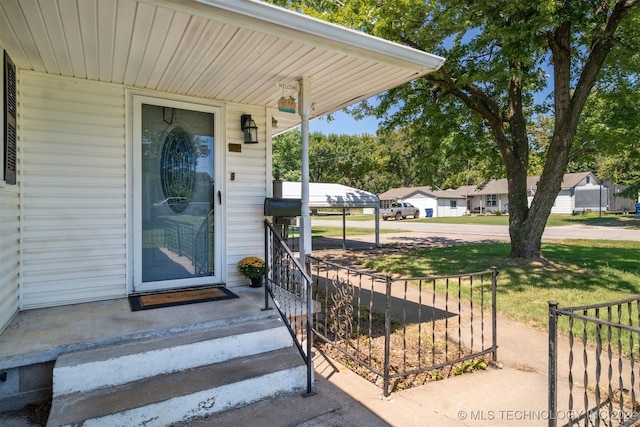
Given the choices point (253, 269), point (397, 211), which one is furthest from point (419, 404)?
point (397, 211)

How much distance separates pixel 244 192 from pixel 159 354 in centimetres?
230

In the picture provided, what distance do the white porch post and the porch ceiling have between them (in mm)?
161

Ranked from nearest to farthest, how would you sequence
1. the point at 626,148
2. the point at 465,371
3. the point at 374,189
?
the point at 465,371
the point at 626,148
the point at 374,189

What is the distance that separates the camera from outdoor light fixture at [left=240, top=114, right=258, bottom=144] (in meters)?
4.48

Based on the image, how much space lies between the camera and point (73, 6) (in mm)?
2391

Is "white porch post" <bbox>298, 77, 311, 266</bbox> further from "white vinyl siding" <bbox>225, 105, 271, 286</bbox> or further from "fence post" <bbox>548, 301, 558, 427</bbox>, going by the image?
"fence post" <bbox>548, 301, 558, 427</bbox>

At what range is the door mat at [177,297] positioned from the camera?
3.64 m

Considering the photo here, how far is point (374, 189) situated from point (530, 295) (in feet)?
138

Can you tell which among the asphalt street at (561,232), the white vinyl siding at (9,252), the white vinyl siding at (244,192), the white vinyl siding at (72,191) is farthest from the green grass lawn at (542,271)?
the white vinyl siding at (9,252)

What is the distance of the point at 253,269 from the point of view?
430cm

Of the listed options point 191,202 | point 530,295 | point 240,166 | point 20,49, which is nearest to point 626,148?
point 530,295

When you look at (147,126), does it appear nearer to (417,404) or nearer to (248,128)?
(248,128)

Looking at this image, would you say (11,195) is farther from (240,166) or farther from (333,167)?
(333,167)

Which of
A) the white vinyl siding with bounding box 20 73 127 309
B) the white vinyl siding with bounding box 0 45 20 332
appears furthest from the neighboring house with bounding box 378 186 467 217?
the white vinyl siding with bounding box 0 45 20 332
